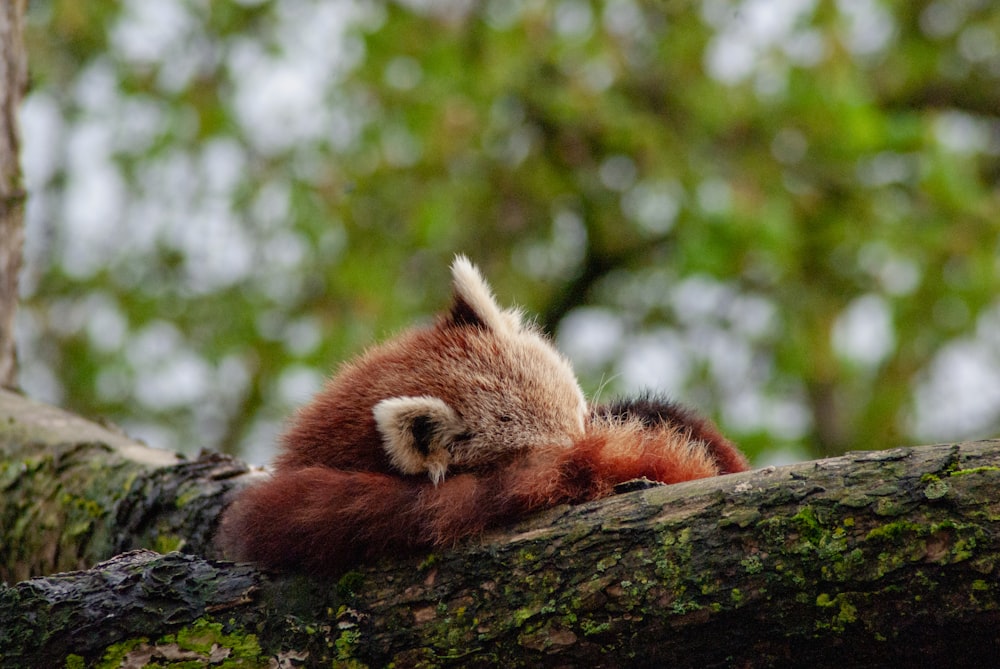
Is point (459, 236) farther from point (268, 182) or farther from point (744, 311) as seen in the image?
point (744, 311)

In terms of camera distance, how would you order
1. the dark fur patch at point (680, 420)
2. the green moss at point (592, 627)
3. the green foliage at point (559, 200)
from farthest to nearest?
the green foliage at point (559, 200) → the dark fur patch at point (680, 420) → the green moss at point (592, 627)

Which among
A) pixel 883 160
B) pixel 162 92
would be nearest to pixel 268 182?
pixel 162 92

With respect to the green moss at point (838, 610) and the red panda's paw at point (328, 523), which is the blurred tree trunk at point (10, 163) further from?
the green moss at point (838, 610)

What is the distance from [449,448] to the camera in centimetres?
262

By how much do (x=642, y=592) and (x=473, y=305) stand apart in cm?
134

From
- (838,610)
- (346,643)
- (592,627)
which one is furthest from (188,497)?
(838,610)

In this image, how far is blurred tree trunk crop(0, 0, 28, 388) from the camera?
4137mm

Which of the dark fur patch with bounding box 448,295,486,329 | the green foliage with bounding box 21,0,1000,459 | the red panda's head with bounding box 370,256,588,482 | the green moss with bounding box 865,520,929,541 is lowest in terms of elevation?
the green moss with bounding box 865,520,929,541

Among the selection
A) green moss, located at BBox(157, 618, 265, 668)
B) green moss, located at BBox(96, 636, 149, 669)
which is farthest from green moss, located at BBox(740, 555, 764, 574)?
green moss, located at BBox(96, 636, 149, 669)

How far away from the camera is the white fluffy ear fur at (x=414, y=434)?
247cm

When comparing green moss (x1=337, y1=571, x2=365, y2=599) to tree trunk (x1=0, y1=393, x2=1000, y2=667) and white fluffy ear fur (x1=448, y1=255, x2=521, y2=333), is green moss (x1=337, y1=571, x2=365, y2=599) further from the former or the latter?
white fluffy ear fur (x1=448, y1=255, x2=521, y2=333)

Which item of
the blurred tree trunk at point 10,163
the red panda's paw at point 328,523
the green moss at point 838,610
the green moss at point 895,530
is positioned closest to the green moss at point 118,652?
the red panda's paw at point 328,523

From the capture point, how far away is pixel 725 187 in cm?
719

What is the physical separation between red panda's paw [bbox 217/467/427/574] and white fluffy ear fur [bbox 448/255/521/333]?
2.71ft
